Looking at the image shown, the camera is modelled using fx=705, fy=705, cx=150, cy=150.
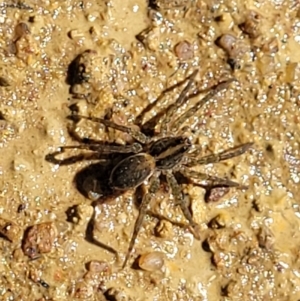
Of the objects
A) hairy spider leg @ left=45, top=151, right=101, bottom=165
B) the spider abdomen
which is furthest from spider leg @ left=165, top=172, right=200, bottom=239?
hairy spider leg @ left=45, top=151, right=101, bottom=165

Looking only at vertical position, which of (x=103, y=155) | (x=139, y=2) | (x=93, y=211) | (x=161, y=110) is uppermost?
(x=139, y=2)

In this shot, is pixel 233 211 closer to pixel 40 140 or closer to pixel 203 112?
pixel 203 112

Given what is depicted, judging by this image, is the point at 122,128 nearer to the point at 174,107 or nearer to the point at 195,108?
→ the point at 174,107

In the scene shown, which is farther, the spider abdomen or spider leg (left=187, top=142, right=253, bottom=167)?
spider leg (left=187, top=142, right=253, bottom=167)

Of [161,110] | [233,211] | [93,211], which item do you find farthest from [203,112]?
[93,211]

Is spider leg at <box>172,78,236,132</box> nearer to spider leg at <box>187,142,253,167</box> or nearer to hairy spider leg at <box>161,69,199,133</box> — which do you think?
hairy spider leg at <box>161,69,199,133</box>

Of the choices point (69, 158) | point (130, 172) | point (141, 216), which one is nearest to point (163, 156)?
point (130, 172)

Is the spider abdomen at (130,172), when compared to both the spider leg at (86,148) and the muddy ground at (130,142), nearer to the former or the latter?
the spider leg at (86,148)
